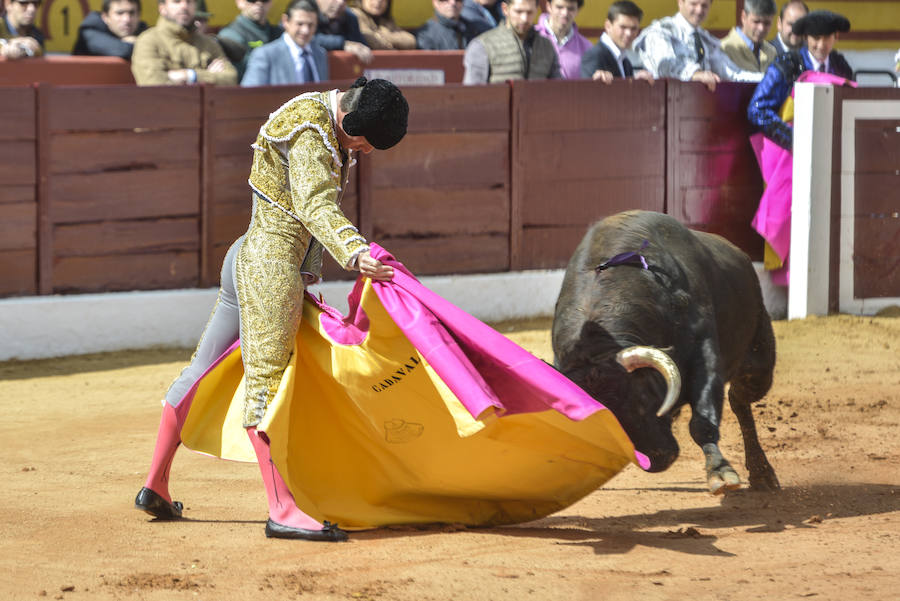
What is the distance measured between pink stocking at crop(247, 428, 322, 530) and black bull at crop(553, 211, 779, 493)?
84 centimetres

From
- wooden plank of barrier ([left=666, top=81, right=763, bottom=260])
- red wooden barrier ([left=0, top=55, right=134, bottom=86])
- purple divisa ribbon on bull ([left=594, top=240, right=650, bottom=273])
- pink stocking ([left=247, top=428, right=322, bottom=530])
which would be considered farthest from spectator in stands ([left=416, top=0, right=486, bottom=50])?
pink stocking ([left=247, top=428, right=322, bottom=530])

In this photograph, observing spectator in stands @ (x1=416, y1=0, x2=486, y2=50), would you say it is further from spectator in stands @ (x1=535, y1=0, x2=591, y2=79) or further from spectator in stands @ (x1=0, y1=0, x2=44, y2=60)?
spectator in stands @ (x1=0, y1=0, x2=44, y2=60)

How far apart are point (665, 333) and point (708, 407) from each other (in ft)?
0.79

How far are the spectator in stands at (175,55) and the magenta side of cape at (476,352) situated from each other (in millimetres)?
3602

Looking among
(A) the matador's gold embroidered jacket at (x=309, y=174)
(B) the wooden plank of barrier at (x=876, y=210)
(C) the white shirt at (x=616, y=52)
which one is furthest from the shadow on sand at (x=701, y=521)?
(C) the white shirt at (x=616, y=52)

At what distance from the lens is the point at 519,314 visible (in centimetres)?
728

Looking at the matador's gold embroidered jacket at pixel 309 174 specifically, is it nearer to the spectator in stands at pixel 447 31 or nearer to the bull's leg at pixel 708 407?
the bull's leg at pixel 708 407

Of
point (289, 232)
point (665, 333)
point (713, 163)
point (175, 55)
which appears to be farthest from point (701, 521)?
point (713, 163)

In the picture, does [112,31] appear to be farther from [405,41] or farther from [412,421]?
[412,421]

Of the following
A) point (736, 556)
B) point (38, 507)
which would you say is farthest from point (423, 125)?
point (736, 556)

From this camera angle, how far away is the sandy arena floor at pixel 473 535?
2.97m

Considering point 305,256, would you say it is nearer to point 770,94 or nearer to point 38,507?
point 38,507

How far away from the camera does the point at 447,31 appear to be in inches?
328

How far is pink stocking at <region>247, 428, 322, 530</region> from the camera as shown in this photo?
3305 mm
